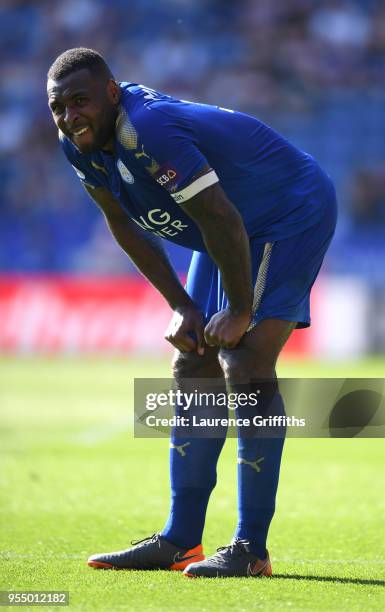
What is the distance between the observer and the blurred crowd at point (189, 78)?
21.8 m

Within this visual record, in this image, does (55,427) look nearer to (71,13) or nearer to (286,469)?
(286,469)

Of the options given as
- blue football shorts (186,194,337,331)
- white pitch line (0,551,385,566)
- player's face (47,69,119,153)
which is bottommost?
white pitch line (0,551,385,566)

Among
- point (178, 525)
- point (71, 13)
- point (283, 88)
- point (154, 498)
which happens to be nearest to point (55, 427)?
point (154, 498)

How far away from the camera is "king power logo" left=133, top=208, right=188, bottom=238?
431 centimetres

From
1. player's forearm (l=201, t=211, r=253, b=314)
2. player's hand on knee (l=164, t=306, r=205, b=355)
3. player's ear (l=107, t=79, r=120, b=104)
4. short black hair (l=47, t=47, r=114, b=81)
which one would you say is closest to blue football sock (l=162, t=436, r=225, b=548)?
player's hand on knee (l=164, t=306, r=205, b=355)

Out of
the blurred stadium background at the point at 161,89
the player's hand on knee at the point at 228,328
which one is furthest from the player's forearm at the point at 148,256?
the blurred stadium background at the point at 161,89

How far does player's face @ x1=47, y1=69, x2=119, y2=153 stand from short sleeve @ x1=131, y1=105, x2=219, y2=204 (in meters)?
0.17

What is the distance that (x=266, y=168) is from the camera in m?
4.32

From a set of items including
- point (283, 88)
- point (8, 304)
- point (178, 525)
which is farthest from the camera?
point (283, 88)

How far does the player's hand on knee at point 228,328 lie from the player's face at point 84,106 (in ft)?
2.60

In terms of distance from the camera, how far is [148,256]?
474cm

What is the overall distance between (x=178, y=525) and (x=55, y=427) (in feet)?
19.1

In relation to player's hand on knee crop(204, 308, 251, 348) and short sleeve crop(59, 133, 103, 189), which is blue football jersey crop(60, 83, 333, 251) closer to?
short sleeve crop(59, 133, 103, 189)

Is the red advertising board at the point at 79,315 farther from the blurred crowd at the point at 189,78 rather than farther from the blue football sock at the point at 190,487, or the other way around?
the blue football sock at the point at 190,487
